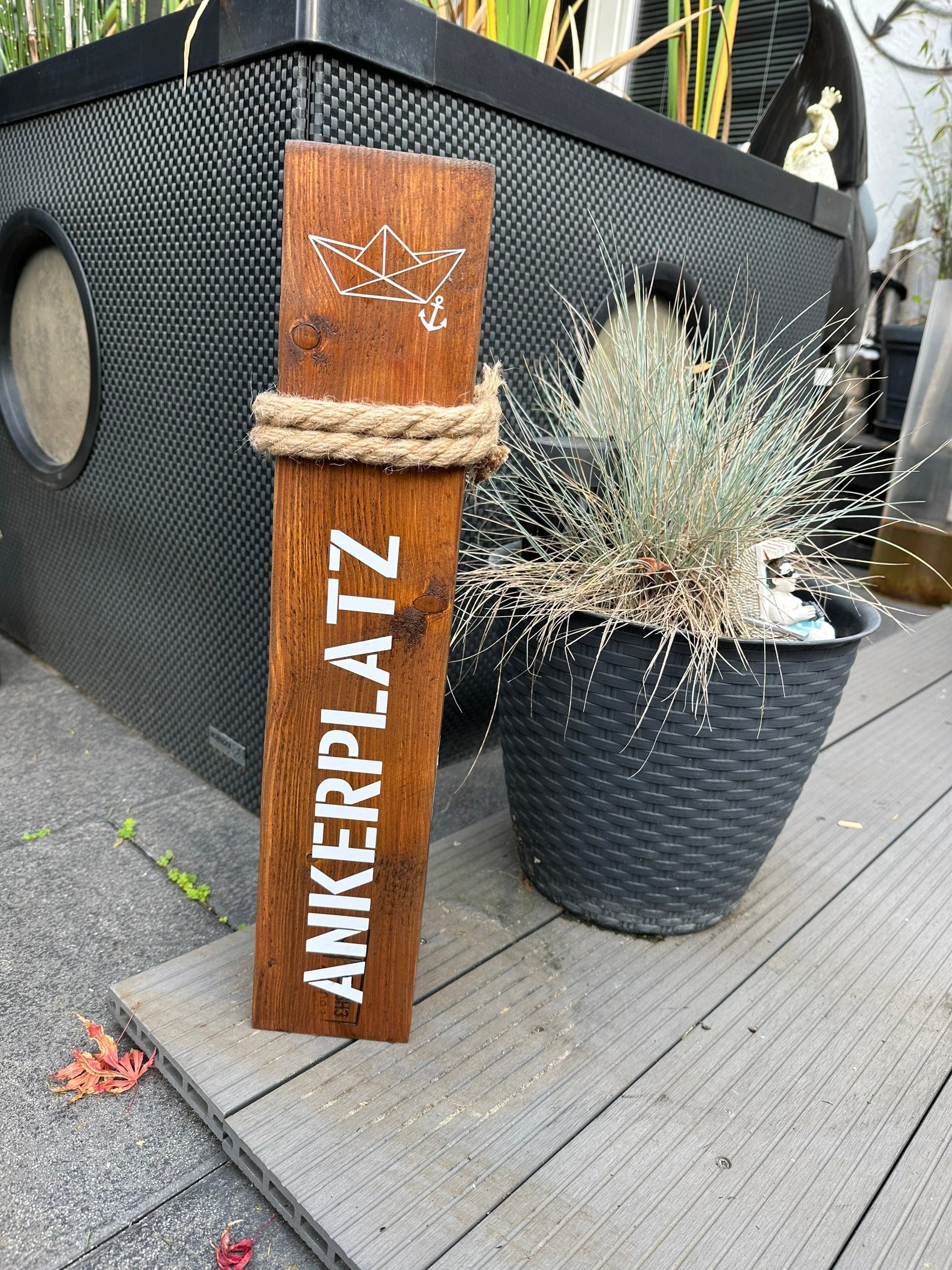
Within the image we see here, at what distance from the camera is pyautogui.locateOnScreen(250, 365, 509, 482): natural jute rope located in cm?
90

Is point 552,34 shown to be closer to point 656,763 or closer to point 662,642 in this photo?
point 662,642

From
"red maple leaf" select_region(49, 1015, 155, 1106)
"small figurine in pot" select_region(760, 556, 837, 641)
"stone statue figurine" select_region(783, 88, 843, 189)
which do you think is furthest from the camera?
"stone statue figurine" select_region(783, 88, 843, 189)

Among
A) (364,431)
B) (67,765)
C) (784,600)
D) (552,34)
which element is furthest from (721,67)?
(67,765)

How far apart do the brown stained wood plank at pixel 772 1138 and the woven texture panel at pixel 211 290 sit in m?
0.87

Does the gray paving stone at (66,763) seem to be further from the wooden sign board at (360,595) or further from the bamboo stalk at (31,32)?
the bamboo stalk at (31,32)

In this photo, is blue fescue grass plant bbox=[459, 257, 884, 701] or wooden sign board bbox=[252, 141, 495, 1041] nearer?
wooden sign board bbox=[252, 141, 495, 1041]

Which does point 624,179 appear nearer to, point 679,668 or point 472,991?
point 679,668

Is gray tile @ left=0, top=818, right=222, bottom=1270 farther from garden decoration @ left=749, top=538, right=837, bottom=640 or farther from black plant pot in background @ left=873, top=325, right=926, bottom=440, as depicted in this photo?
black plant pot in background @ left=873, top=325, right=926, bottom=440

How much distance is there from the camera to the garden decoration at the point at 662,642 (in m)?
1.22

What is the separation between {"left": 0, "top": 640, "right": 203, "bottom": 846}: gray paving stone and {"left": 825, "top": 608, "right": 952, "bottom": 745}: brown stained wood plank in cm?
154

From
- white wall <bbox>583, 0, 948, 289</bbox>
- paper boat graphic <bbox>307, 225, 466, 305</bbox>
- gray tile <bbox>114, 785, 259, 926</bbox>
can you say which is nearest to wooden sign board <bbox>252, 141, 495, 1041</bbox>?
paper boat graphic <bbox>307, 225, 466, 305</bbox>

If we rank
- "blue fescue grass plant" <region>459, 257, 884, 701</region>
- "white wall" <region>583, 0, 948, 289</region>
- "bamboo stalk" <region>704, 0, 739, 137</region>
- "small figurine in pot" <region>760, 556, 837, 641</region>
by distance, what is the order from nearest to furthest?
1. "blue fescue grass plant" <region>459, 257, 884, 701</region>
2. "small figurine in pot" <region>760, 556, 837, 641</region>
3. "bamboo stalk" <region>704, 0, 739, 137</region>
4. "white wall" <region>583, 0, 948, 289</region>

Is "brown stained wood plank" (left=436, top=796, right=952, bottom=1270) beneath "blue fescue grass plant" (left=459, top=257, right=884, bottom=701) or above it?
beneath

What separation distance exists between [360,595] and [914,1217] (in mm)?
897
